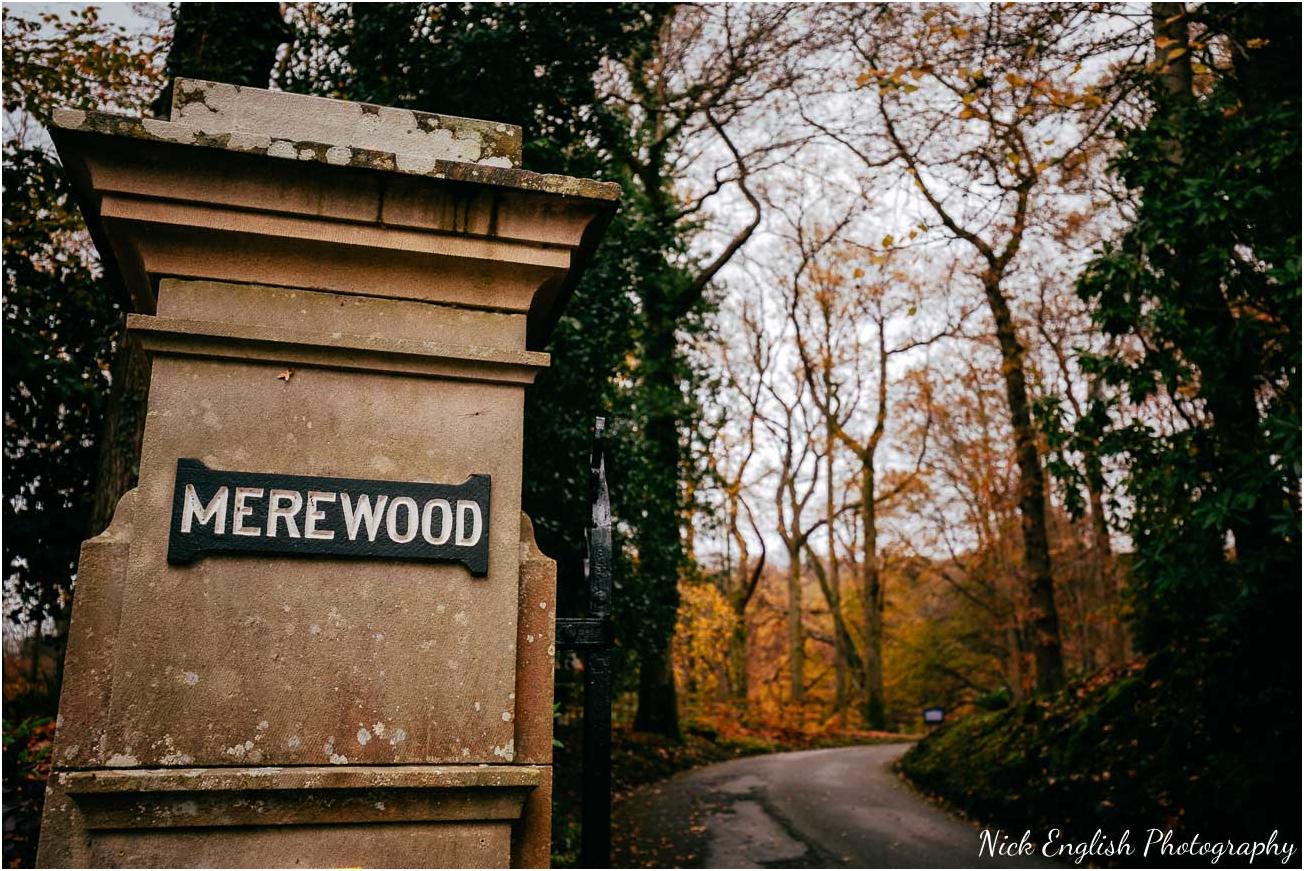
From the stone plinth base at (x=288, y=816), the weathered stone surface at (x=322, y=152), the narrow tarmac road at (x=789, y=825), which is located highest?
the weathered stone surface at (x=322, y=152)

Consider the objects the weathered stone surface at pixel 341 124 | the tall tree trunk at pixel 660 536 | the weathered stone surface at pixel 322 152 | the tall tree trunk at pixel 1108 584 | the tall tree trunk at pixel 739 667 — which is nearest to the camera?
the weathered stone surface at pixel 322 152

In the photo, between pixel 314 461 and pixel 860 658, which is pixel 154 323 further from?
pixel 860 658

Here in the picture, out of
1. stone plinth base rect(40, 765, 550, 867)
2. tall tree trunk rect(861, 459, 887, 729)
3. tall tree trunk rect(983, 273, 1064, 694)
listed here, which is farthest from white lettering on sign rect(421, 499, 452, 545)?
tall tree trunk rect(861, 459, 887, 729)

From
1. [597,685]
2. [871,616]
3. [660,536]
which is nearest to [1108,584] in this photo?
[871,616]

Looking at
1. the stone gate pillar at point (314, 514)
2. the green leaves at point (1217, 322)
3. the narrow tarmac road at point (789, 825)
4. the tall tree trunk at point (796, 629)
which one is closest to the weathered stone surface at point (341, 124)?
the stone gate pillar at point (314, 514)

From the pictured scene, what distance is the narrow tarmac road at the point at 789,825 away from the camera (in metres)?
8.59

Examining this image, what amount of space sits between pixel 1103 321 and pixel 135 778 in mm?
7237

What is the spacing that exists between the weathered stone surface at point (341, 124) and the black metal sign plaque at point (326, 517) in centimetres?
80

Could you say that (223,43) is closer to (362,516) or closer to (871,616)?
(362,516)

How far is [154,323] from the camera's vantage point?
6.97ft

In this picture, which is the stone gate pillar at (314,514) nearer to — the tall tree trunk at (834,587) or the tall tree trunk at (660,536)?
the tall tree trunk at (660,536)

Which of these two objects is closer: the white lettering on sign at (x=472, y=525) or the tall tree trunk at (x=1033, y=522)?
the white lettering on sign at (x=472, y=525)

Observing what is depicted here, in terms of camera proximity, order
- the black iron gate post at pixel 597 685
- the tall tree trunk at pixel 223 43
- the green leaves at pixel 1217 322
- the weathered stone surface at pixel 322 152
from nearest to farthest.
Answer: the weathered stone surface at pixel 322 152
the black iron gate post at pixel 597 685
the green leaves at pixel 1217 322
the tall tree trunk at pixel 223 43

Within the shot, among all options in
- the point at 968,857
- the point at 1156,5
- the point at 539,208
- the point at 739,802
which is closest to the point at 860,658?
the point at 739,802
